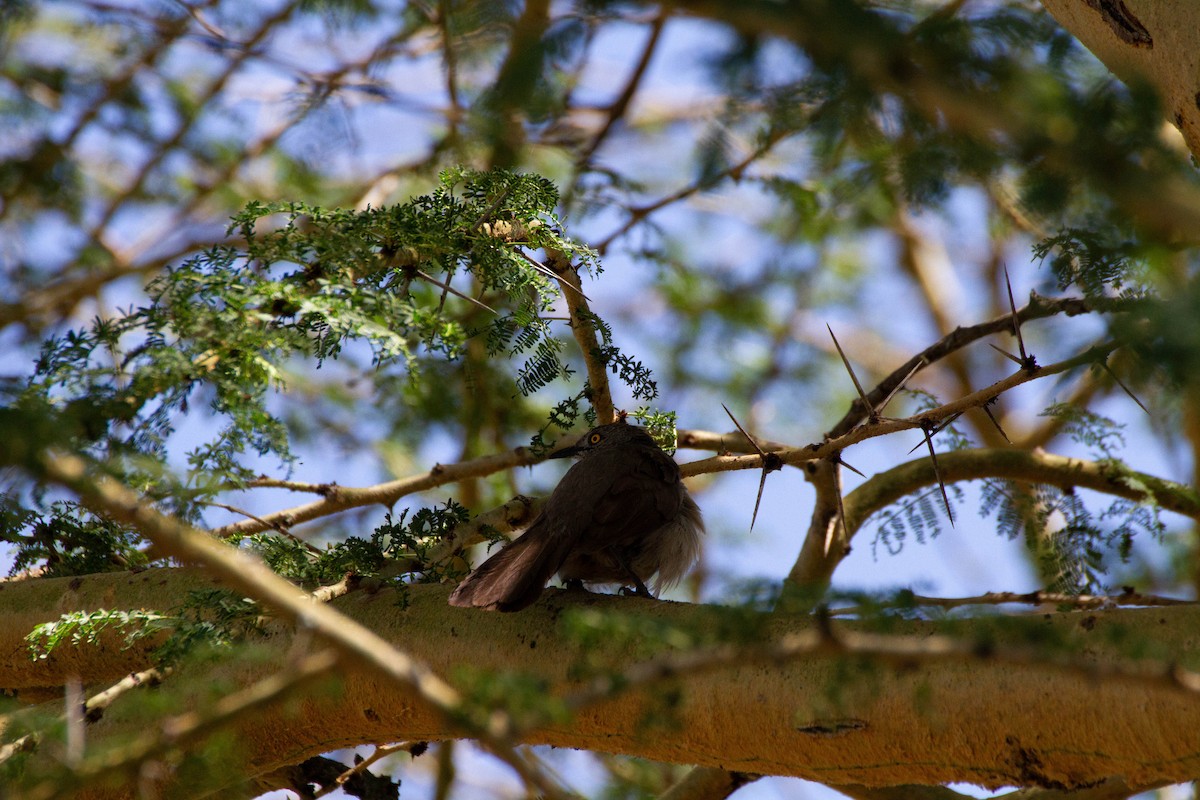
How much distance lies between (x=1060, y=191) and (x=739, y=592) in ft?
3.84

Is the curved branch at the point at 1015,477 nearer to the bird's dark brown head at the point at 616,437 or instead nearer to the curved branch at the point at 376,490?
the bird's dark brown head at the point at 616,437

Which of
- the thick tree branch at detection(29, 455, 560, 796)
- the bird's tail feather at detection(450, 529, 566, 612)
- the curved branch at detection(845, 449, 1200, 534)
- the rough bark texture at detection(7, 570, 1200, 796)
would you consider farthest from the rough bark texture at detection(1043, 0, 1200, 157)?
the thick tree branch at detection(29, 455, 560, 796)

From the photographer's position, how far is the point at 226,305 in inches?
109

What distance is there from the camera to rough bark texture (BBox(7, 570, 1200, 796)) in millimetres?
2600

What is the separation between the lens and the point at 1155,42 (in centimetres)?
317

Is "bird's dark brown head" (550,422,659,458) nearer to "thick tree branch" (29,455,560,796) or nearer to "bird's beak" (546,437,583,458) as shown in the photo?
"bird's beak" (546,437,583,458)

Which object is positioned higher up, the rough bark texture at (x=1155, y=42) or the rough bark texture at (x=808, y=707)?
the rough bark texture at (x=1155, y=42)

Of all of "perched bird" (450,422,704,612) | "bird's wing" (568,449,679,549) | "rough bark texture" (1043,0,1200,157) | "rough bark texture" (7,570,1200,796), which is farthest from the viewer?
"bird's wing" (568,449,679,549)

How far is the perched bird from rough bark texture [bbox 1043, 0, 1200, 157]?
2.22m

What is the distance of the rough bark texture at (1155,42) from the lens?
3041mm

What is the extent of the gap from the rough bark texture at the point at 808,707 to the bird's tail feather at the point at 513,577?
0.26ft

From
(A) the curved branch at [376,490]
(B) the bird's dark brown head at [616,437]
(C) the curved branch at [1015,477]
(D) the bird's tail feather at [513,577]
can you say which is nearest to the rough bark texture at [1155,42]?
(C) the curved branch at [1015,477]

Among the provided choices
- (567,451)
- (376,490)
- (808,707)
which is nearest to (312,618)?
(808,707)

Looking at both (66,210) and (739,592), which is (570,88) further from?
(66,210)
